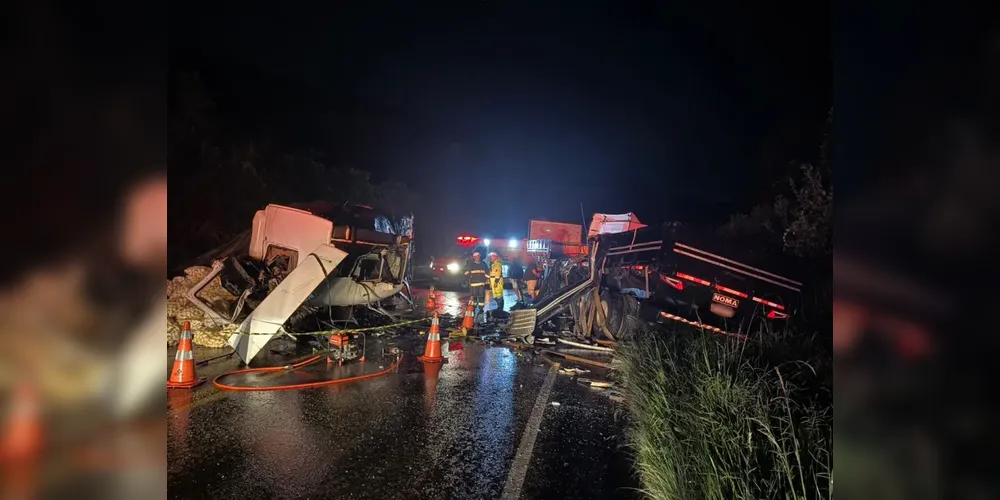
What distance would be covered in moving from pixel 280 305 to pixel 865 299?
752cm

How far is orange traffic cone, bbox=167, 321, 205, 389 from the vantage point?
19.6 feet

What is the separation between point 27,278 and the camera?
37.0 inches

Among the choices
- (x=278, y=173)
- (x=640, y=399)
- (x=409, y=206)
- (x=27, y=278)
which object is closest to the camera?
(x=27, y=278)

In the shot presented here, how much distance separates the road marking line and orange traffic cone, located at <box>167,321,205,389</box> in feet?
13.7

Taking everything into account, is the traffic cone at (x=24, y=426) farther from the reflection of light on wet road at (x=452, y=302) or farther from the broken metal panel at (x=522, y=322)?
the reflection of light on wet road at (x=452, y=302)

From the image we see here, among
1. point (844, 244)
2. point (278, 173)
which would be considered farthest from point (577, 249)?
point (844, 244)

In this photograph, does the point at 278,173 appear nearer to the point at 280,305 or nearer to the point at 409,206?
the point at 280,305

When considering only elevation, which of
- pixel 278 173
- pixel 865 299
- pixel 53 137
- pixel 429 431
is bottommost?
pixel 429 431

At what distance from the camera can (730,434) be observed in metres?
3.29

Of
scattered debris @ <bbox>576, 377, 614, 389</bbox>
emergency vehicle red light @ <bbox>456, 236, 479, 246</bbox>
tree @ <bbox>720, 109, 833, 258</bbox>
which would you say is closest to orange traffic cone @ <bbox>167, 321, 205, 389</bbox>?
scattered debris @ <bbox>576, 377, 614, 389</bbox>

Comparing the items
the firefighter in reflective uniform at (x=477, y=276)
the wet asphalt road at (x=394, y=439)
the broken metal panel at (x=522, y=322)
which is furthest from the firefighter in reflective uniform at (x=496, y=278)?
the wet asphalt road at (x=394, y=439)

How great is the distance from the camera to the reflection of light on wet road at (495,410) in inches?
166

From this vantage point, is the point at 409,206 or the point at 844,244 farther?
the point at 409,206

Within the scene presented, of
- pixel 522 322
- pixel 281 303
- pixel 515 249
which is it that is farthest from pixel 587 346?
pixel 515 249
